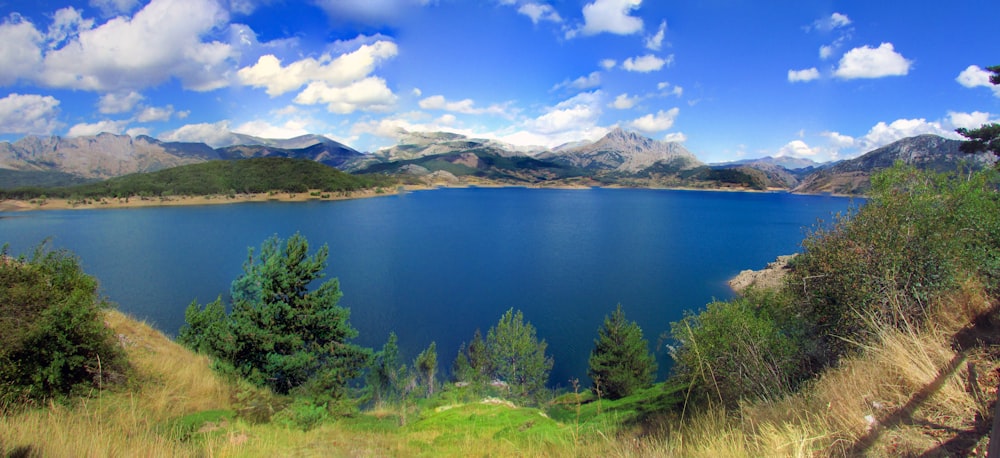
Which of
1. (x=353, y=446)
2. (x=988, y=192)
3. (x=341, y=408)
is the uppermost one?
(x=988, y=192)

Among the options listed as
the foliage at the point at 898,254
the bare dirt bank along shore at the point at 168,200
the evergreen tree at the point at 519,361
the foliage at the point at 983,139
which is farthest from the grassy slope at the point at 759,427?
the bare dirt bank along shore at the point at 168,200

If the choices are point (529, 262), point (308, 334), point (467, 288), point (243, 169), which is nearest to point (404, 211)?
point (529, 262)

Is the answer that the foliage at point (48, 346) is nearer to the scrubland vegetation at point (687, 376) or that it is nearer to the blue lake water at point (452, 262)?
the scrubland vegetation at point (687, 376)

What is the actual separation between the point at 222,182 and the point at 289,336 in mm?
150976

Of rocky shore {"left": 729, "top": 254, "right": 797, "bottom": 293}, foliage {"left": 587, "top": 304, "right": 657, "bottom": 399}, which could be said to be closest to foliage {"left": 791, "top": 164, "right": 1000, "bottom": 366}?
foliage {"left": 587, "top": 304, "right": 657, "bottom": 399}

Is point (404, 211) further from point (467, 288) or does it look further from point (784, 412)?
point (784, 412)

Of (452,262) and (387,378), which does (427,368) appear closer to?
(387,378)

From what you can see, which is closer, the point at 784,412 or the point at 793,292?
the point at 784,412

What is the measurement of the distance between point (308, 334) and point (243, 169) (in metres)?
169

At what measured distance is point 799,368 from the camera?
7.88 metres

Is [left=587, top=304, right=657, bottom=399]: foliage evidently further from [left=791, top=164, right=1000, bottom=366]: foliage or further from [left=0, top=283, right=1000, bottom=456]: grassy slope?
[left=0, top=283, right=1000, bottom=456]: grassy slope

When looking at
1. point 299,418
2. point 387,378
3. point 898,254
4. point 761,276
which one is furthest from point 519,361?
point 761,276

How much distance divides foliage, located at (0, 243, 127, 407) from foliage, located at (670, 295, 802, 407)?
367 inches

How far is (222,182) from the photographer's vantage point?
13800cm
